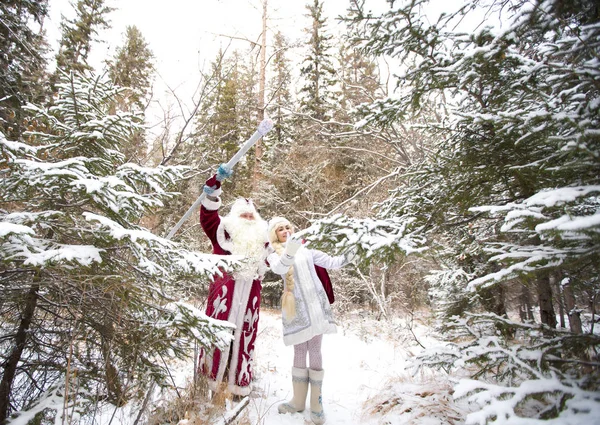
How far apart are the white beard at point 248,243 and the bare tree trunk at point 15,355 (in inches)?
67.8

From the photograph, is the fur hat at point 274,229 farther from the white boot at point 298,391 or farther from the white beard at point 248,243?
the white boot at point 298,391

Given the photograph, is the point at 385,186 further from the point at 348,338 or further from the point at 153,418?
the point at 153,418

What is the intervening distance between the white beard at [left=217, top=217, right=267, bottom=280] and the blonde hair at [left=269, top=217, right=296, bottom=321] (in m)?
0.17

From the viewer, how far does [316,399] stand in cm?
300

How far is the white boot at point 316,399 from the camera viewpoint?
116 inches

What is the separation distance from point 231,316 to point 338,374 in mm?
2474

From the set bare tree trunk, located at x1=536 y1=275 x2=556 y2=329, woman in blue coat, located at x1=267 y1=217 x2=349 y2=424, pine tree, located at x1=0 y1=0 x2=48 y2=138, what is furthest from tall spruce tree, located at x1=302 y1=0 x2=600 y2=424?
pine tree, located at x1=0 y1=0 x2=48 y2=138

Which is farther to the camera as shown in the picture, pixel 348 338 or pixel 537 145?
pixel 348 338

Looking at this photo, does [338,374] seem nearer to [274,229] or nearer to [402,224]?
[274,229]

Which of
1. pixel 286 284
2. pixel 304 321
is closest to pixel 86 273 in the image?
pixel 286 284

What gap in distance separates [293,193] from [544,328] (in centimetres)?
934

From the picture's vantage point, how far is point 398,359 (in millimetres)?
5703

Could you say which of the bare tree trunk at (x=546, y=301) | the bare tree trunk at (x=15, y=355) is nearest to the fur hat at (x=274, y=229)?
the bare tree trunk at (x=15, y=355)

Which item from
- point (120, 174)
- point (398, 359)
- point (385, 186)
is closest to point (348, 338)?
point (398, 359)
